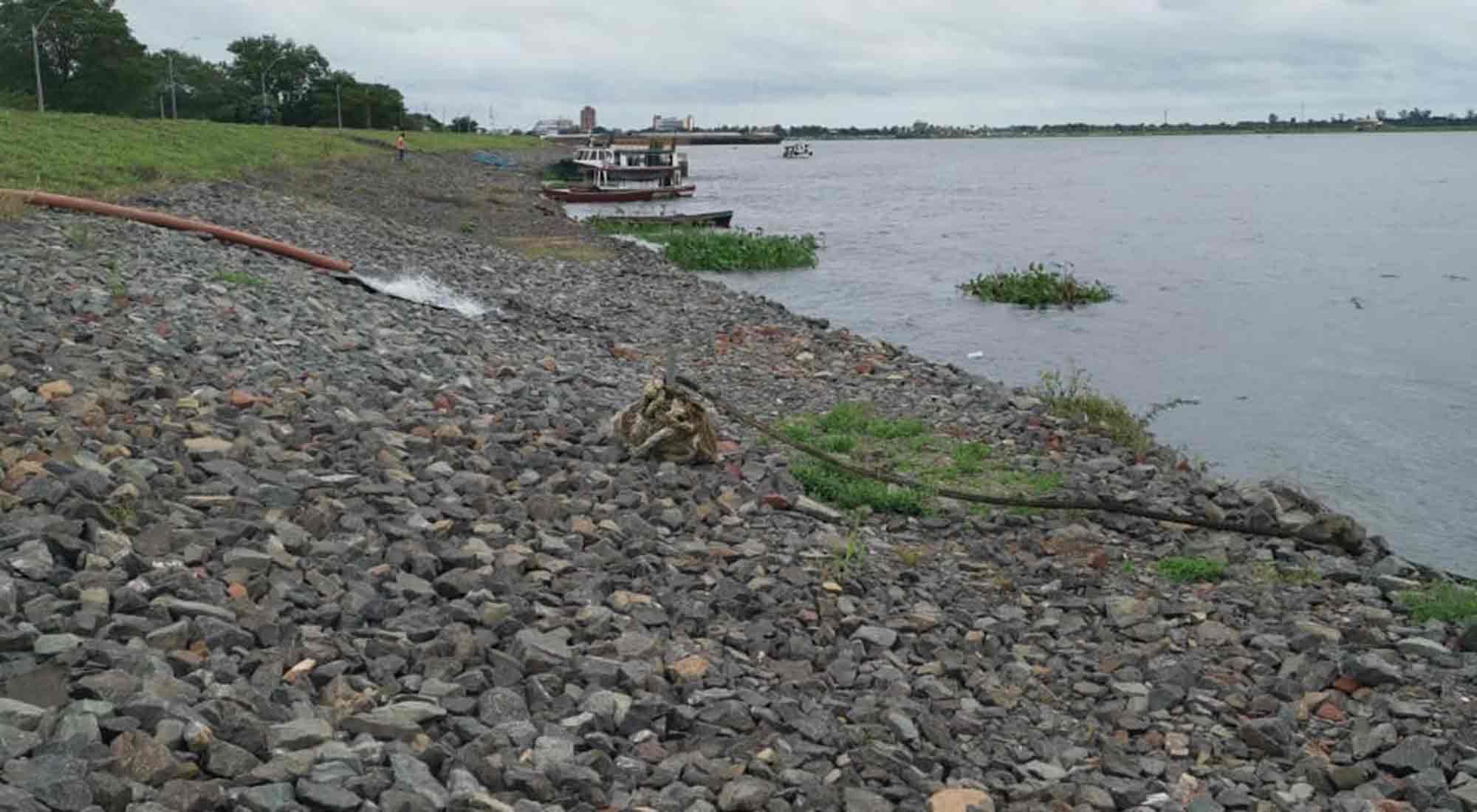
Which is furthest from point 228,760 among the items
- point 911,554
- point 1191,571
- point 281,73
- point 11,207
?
point 281,73

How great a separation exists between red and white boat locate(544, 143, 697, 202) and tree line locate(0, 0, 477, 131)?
2242 centimetres

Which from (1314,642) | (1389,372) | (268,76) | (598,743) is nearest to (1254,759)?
(1314,642)

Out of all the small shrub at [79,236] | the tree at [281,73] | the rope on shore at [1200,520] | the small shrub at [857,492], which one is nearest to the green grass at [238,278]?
the small shrub at [79,236]

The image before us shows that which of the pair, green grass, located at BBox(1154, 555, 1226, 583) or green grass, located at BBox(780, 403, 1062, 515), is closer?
green grass, located at BBox(1154, 555, 1226, 583)

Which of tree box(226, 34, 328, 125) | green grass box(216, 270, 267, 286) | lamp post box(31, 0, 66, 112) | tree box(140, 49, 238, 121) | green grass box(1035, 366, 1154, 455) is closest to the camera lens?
green grass box(1035, 366, 1154, 455)

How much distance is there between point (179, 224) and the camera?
58.5 feet

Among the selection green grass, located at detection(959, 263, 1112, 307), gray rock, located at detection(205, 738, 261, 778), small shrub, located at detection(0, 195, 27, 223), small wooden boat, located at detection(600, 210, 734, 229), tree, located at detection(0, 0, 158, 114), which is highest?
tree, located at detection(0, 0, 158, 114)

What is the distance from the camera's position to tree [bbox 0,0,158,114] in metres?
68.8

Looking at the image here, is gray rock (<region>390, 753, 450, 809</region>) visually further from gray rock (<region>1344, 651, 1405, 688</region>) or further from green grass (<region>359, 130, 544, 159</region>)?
green grass (<region>359, 130, 544, 159</region>)

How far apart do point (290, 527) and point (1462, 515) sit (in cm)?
1256

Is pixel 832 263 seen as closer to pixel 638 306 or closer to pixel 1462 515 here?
pixel 638 306

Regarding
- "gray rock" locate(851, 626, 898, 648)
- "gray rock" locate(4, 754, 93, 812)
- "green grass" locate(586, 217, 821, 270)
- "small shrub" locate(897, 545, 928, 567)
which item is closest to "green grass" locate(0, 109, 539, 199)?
"green grass" locate(586, 217, 821, 270)

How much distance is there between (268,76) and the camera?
107062 mm

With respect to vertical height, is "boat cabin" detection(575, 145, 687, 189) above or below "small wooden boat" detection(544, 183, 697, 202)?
above
